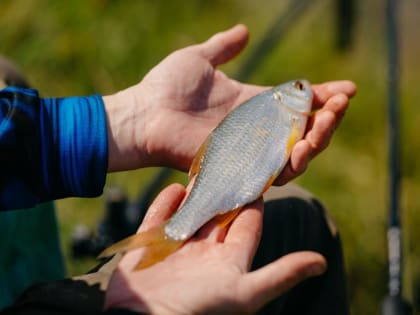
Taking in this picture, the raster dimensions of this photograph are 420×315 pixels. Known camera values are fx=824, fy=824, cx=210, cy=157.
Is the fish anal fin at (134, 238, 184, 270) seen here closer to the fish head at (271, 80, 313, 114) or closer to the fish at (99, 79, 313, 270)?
the fish at (99, 79, 313, 270)

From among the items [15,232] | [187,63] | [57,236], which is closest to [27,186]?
[15,232]

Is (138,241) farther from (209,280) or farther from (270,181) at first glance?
(270,181)

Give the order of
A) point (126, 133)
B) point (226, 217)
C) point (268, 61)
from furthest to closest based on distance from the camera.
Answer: point (268, 61) → point (126, 133) → point (226, 217)

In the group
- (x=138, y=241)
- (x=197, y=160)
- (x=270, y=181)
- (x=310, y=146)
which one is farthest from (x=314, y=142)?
(x=138, y=241)

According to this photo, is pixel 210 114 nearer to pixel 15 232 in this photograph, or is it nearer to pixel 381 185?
pixel 15 232

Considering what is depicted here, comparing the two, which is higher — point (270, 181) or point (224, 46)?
point (224, 46)

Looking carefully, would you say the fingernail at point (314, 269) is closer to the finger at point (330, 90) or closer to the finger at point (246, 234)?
the finger at point (246, 234)
